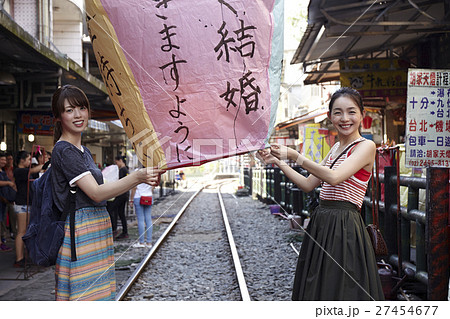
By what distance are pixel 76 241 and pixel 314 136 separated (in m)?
8.28

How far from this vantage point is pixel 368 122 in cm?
1280

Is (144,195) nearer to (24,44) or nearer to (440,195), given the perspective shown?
(24,44)

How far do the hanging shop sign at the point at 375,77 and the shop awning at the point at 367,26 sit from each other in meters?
0.35

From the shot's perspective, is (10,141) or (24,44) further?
(10,141)

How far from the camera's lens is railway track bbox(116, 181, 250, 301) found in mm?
5602

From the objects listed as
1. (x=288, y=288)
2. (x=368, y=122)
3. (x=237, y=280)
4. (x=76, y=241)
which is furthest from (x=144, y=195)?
(x=368, y=122)

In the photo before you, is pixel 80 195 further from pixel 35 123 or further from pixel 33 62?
pixel 35 123

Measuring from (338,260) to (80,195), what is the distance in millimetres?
1538

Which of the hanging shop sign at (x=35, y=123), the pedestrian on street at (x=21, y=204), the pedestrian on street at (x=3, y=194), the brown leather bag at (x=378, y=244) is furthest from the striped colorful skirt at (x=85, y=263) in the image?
the hanging shop sign at (x=35, y=123)

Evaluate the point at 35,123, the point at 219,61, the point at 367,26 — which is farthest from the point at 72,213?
the point at 35,123

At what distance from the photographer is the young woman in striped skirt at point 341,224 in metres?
2.43

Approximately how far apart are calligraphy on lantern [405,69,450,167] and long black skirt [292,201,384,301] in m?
2.54

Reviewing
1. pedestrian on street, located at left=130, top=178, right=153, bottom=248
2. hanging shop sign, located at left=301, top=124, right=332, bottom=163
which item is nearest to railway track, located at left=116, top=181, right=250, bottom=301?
pedestrian on street, located at left=130, top=178, right=153, bottom=248

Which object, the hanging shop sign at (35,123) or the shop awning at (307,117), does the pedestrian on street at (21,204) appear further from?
the shop awning at (307,117)
